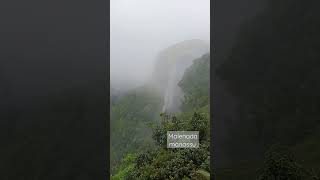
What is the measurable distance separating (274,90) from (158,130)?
1812 millimetres

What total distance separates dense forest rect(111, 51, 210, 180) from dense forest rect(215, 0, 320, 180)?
0.32 m

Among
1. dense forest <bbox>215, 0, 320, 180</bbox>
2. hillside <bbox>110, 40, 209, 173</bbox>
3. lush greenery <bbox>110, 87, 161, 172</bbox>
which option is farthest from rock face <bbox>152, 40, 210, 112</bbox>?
dense forest <bbox>215, 0, 320, 180</bbox>

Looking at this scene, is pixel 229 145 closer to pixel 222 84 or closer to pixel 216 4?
pixel 222 84

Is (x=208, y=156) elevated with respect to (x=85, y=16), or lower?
Answer: lower

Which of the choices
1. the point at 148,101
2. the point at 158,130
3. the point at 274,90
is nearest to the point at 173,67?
the point at 148,101

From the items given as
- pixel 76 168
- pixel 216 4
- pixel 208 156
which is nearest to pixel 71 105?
pixel 76 168

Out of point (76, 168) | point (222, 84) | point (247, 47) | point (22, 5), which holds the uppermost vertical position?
point (22, 5)

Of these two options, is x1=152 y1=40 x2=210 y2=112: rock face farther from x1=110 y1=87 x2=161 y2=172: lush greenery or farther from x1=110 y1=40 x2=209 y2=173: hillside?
x1=110 y1=87 x2=161 y2=172: lush greenery

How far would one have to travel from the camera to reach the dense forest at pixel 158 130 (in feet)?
25.0

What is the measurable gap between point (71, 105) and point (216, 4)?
8.62ft

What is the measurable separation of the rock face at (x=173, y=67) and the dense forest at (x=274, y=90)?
1.56ft

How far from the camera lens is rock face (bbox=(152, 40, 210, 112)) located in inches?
301

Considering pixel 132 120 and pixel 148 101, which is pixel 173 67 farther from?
pixel 132 120

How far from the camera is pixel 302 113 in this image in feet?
24.9
